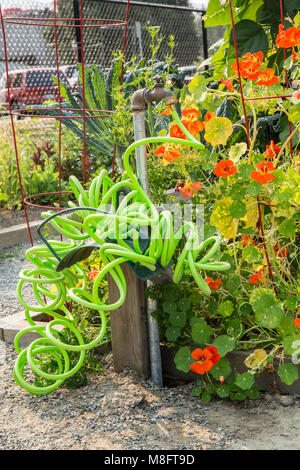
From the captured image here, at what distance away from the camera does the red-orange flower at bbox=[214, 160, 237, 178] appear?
1720 millimetres

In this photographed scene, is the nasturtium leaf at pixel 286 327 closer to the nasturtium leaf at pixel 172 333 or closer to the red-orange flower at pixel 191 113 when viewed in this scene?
the nasturtium leaf at pixel 172 333

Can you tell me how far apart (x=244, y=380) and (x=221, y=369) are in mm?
93

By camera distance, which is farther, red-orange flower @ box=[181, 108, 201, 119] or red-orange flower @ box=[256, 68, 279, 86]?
red-orange flower @ box=[181, 108, 201, 119]

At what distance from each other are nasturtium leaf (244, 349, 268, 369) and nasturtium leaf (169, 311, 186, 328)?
241 millimetres

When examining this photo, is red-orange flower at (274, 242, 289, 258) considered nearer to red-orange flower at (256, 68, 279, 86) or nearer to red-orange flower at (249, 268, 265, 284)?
red-orange flower at (249, 268, 265, 284)

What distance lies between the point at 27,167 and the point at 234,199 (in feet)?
13.0

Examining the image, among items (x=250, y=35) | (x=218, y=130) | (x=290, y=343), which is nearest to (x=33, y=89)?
(x=250, y=35)

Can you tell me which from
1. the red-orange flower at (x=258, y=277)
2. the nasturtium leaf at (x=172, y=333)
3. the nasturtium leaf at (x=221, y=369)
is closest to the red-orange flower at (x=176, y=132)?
the red-orange flower at (x=258, y=277)

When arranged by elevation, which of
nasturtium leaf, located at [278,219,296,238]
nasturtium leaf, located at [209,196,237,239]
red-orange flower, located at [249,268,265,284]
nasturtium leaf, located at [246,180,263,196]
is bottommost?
red-orange flower, located at [249,268,265,284]

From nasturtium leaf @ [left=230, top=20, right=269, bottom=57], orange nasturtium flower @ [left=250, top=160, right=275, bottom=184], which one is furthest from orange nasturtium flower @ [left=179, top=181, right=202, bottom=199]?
nasturtium leaf @ [left=230, top=20, right=269, bottom=57]

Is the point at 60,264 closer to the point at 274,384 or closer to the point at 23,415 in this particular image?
the point at 23,415

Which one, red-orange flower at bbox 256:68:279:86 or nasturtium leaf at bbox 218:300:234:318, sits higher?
red-orange flower at bbox 256:68:279:86

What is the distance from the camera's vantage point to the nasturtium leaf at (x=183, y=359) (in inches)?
70.8
